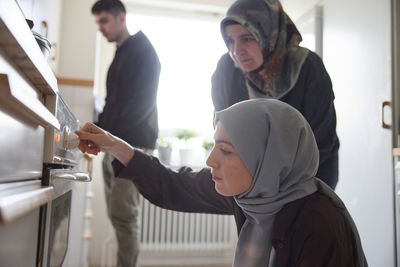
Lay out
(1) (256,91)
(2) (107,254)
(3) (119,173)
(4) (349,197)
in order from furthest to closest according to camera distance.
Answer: (2) (107,254), (4) (349,197), (1) (256,91), (3) (119,173)

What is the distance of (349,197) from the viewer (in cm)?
231

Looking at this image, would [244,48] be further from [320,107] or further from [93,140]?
[93,140]

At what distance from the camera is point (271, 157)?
3.09ft

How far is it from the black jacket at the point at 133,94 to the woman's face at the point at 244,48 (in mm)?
732

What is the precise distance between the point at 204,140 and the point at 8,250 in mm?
2740

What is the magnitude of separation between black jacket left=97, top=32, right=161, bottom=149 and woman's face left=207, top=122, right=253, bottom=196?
3.76ft

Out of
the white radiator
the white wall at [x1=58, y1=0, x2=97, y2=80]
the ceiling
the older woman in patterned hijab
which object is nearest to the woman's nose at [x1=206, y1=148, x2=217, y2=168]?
the older woman in patterned hijab

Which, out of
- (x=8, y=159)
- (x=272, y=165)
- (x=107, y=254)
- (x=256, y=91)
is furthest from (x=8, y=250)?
(x=107, y=254)

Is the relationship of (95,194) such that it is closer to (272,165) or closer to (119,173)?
(119,173)

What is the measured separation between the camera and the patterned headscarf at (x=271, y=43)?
4.87 feet

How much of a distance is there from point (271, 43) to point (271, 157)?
72 centimetres

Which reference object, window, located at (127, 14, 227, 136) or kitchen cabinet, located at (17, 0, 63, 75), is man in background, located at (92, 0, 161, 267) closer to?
kitchen cabinet, located at (17, 0, 63, 75)

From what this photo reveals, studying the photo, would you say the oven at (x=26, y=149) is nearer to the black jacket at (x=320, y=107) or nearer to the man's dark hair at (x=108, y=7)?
the black jacket at (x=320, y=107)

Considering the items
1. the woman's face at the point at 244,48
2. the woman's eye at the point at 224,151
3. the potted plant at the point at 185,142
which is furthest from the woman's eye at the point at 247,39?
the potted plant at the point at 185,142
